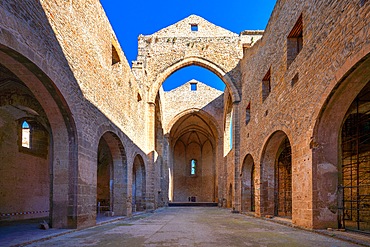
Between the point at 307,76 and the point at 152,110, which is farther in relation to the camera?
the point at 152,110

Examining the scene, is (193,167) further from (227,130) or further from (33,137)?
(33,137)

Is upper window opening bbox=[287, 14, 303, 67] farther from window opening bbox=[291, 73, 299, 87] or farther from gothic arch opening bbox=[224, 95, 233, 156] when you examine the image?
gothic arch opening bbox=[224, 95, 233, 156]

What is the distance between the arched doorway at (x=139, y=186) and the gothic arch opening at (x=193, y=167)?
19.9m

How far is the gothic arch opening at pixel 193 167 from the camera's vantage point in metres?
38.3

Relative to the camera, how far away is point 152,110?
19422 millimetres

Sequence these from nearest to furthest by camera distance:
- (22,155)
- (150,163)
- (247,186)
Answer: (22,155), (247,186), (150,163)

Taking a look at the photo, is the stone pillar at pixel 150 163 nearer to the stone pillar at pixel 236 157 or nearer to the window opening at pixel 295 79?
the stone pillar at pixel 236 157

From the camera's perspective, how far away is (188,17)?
22.9m

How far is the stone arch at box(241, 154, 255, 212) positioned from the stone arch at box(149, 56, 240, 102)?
4.06 m

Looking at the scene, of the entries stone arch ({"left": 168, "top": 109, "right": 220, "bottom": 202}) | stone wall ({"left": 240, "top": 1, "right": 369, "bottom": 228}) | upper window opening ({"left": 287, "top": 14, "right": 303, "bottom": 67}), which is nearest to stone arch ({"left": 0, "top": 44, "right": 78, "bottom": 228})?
stone wall ({"left": 240, "top": 1, "right": 369, "bottom": 228})

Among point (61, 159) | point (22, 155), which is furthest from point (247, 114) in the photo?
point (61, 159)

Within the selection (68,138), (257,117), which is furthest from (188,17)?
(68,138)

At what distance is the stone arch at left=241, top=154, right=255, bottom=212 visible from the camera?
652 inches

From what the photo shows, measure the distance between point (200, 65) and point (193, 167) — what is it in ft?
71.5
